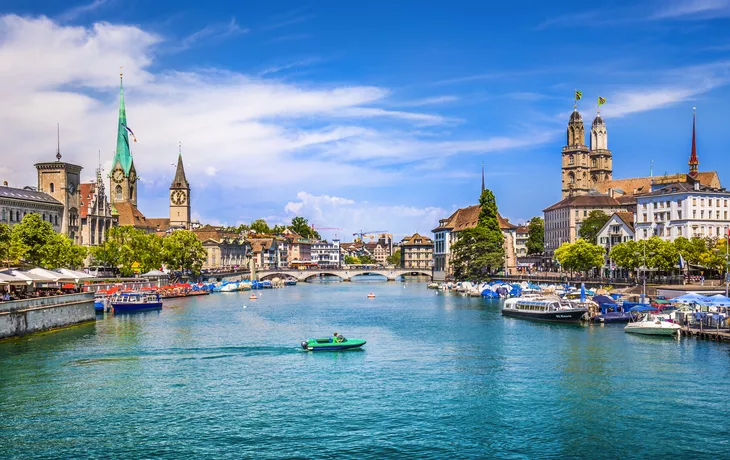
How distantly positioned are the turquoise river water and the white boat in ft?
3.86

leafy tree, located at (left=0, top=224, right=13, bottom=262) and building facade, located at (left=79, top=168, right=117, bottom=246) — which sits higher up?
building facade, located at (left=79, top=168, right=117, bottom=246)

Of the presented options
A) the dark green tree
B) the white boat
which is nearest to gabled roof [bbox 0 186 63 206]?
the dark green tree

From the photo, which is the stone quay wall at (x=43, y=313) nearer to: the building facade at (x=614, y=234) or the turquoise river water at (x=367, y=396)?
the turquoise river water at (x=367, y=396)

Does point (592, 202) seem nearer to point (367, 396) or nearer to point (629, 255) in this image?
point (629, 255)

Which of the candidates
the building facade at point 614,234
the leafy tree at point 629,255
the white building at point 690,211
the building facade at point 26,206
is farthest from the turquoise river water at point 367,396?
the building facade at point 614,234

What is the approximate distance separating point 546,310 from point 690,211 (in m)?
47.7

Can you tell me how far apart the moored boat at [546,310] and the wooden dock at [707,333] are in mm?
13518

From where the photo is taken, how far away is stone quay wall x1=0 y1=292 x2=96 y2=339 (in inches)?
2238

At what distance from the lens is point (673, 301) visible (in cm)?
7331

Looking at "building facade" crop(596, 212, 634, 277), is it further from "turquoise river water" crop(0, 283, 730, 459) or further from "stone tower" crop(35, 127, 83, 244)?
"stone tower" crop(35, 127, 83, 244)

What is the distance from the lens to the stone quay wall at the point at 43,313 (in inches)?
2238

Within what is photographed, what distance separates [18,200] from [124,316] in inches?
1742

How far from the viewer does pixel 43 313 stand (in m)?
62.7

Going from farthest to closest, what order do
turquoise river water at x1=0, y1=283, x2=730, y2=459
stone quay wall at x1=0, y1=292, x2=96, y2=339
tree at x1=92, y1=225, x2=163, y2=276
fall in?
1. tree at x1=92, y1=225, x2=163, y2=276
2. stone quay wall at x1=0, y1=292, x2=96, y2=339
3. turquoise river water at x1=0, y1=283, x2=730, y2=459
